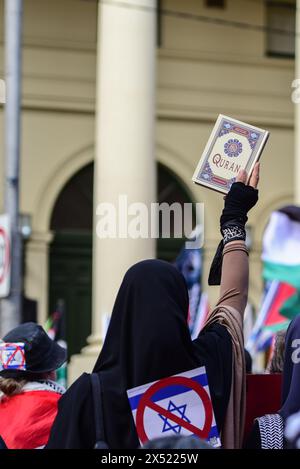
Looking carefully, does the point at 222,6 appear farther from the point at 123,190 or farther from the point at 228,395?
the point at 228,395

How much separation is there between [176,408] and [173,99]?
557 inches

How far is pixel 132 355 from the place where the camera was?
10.00ft

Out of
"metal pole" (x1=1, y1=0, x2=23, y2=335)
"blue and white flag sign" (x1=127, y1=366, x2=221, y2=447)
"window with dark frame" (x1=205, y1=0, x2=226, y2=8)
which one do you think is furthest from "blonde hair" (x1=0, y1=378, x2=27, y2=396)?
"window with dark frame" (x1=205, y1=0, x2=226, y2=8)

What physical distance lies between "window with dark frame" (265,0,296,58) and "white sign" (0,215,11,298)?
795 centimetres

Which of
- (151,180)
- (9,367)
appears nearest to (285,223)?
(151,180)

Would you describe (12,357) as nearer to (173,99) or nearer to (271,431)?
(271,431)

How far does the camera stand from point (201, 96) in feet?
55.8

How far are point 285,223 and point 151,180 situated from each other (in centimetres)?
258

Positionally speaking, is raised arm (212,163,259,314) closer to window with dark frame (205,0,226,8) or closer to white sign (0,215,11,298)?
white sign (0,215,11,298)

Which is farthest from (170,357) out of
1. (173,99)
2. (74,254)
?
(173,99)

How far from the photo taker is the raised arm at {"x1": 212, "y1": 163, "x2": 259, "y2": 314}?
3.40m

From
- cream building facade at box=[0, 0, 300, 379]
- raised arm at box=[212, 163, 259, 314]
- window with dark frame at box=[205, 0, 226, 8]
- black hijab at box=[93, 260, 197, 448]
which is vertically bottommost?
black hijab at box=[93, 260, 197, 448]

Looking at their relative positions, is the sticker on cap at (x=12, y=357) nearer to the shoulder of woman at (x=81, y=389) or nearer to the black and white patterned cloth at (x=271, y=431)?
the shoulder of woman at (x=81, y=389)

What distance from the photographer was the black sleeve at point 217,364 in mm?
3133
